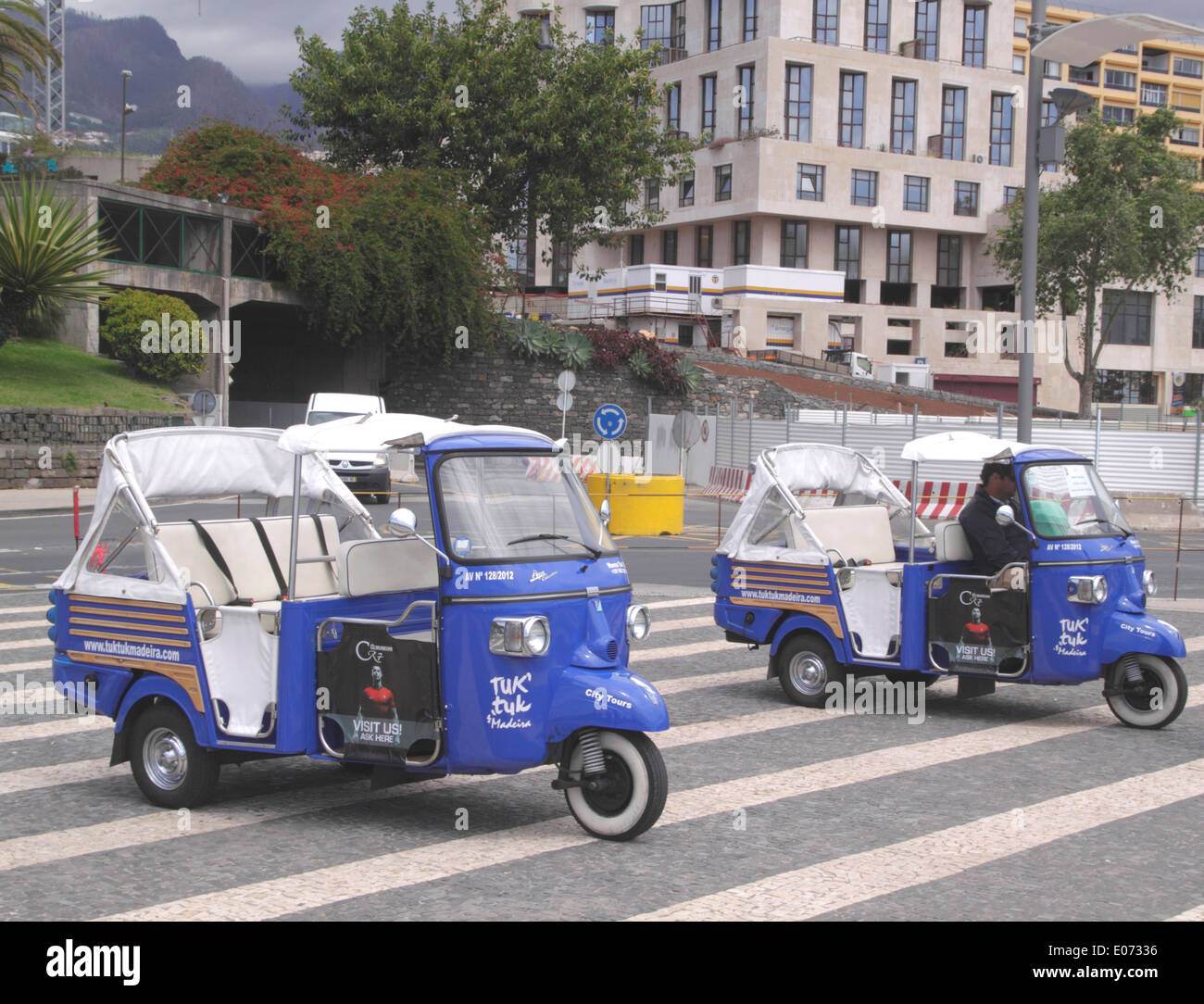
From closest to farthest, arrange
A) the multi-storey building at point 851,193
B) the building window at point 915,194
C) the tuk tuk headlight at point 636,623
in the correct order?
the tuk tuk headlight at point 636,623 → the multi-storey building at point 851,193 → the building window at point 915,194

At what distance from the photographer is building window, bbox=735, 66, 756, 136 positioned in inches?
2813

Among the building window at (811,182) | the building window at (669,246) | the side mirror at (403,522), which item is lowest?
the side mirror at (403,522)

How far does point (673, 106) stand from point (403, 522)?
73.7m

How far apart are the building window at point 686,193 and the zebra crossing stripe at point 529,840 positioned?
67.9 m

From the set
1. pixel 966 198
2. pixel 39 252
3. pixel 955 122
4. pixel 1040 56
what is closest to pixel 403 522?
pixel 1040 56

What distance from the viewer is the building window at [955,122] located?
76125mm

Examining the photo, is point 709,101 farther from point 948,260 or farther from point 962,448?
point 962,448

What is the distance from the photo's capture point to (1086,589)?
31.8 feet

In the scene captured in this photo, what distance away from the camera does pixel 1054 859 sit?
6.62 metres

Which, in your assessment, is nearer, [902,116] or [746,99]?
[746,99]

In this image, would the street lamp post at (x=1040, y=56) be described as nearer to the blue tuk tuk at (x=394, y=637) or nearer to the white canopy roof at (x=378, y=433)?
the white canopy roof at (x=378, y=433)

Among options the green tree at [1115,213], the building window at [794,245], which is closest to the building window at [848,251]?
the building window at [794,245]
